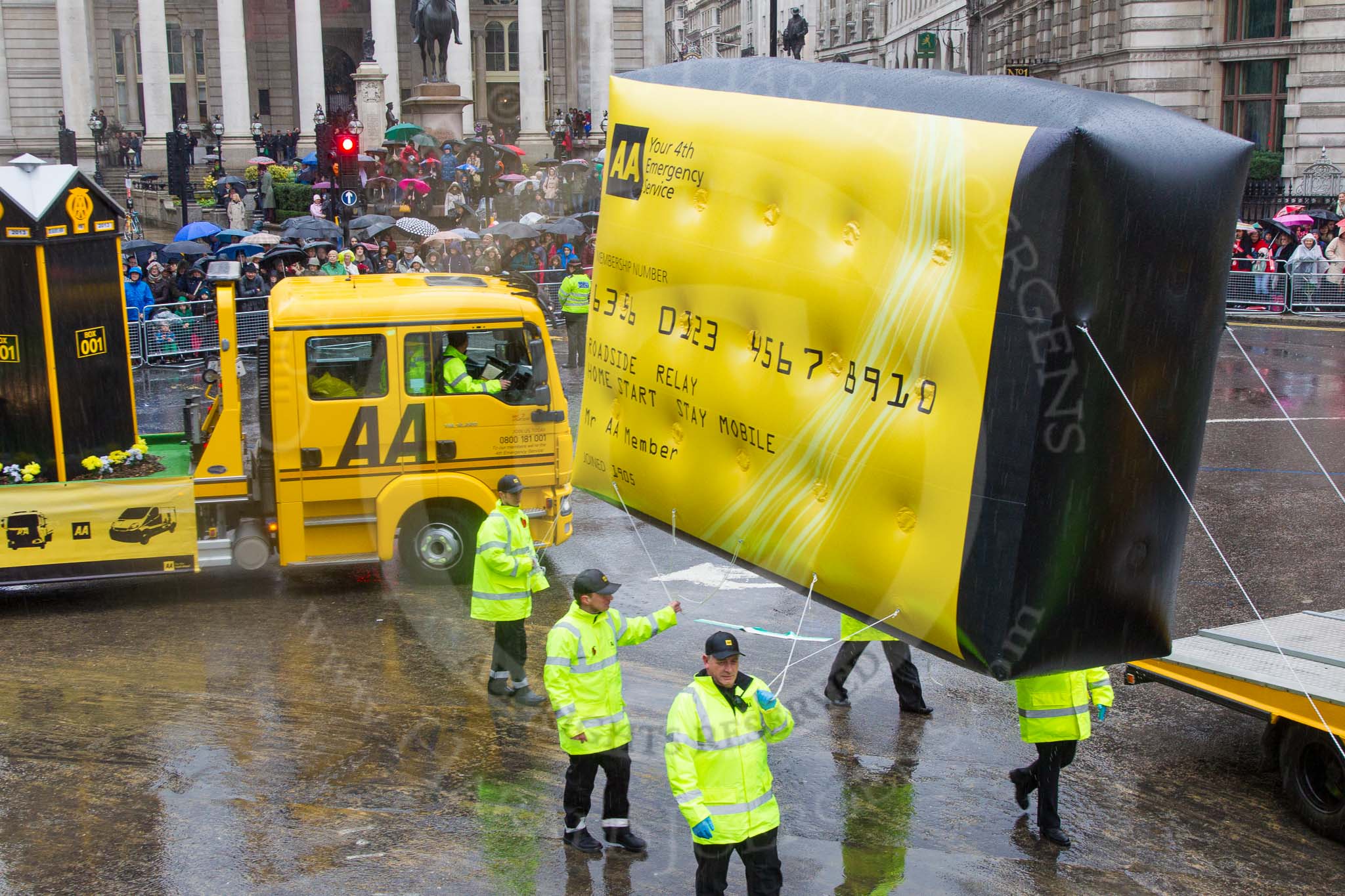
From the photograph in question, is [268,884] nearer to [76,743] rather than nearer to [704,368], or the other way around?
[76,743]

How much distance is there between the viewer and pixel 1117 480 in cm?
522

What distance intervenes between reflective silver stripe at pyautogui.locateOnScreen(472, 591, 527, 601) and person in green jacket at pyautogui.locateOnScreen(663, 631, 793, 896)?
3.38 metres

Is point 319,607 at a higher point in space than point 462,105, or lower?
lower

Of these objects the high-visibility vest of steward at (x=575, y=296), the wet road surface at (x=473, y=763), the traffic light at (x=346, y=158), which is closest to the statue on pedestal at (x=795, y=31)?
the traffic light at (x=346, y=158)

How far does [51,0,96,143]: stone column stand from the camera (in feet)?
213

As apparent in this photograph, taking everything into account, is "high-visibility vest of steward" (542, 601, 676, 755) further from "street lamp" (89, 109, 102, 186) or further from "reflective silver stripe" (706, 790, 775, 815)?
"street lamp" (89, 109, 102, 186)

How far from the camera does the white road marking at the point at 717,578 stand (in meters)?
12.4

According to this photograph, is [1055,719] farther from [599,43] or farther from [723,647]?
[599,43]

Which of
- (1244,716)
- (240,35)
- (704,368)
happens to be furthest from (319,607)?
(240,35)

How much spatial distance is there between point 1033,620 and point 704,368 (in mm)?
2093

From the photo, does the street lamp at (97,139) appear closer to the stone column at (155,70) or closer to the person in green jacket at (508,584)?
the stone column at (155,70)

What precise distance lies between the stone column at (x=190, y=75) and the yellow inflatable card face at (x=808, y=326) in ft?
239

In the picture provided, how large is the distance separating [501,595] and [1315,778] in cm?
520

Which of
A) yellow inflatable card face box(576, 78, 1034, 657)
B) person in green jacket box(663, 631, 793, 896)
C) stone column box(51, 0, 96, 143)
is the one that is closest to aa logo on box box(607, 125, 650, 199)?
yellow inflatable card face box(576, 78, 1034, 657)
